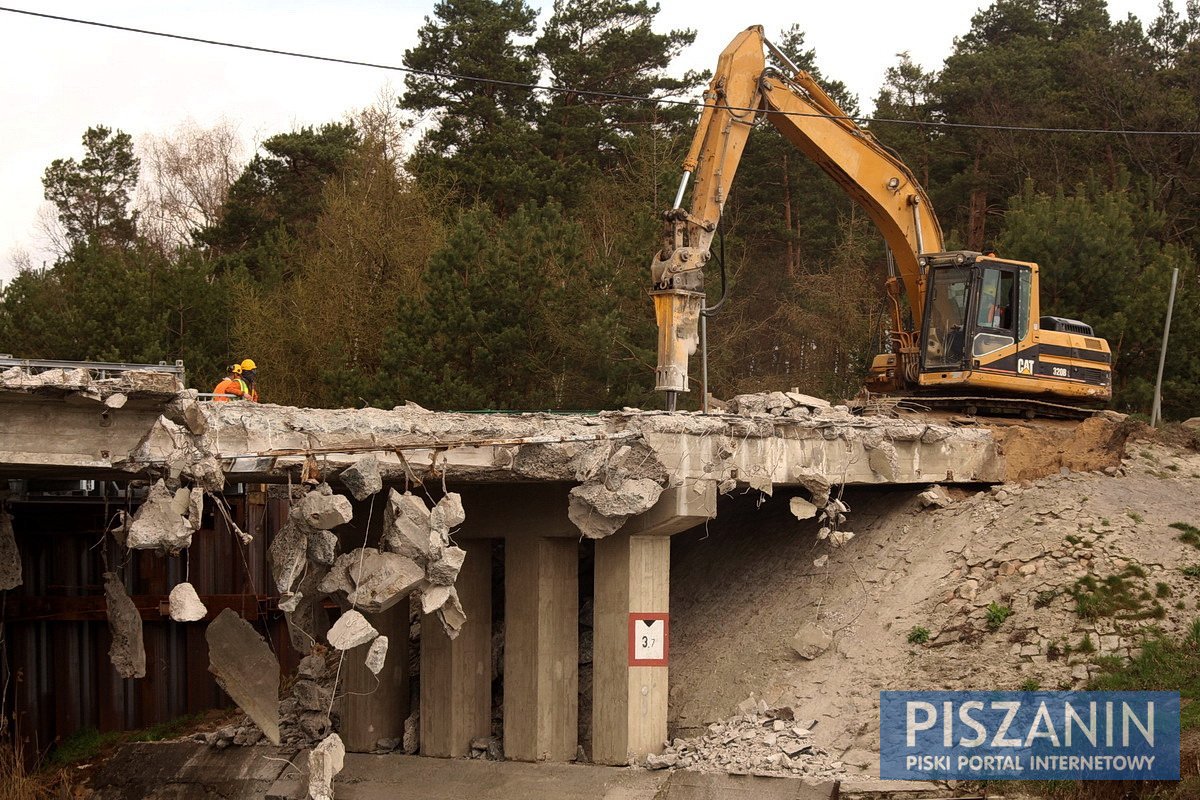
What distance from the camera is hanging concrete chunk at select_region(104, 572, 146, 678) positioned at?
A: 1311 centimetres

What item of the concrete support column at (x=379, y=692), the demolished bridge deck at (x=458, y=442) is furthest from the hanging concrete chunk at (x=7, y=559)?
the concrete support column at (x=379, y=692)

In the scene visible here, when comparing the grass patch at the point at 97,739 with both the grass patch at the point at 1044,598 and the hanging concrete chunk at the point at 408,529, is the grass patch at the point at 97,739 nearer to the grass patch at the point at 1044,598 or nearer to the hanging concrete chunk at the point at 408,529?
the hanging concrete chunk at the point at 408,529

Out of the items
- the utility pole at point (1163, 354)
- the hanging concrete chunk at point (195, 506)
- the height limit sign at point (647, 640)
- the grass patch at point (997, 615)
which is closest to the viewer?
the hanging concrete chunk at point (195, 506)

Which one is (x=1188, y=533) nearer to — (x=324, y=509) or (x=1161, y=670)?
(x=1161, y=670)

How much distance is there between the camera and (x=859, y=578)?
16.7 metres

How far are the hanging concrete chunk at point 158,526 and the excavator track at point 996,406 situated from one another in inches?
416

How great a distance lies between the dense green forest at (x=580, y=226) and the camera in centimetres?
2375

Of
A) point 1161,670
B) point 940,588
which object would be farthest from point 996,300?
point 1161,670

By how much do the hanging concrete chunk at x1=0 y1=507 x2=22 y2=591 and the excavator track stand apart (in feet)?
36.1

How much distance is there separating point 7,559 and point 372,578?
5181 millimetres

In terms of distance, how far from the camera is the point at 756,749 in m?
14.0

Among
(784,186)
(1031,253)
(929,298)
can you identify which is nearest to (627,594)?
(929,298)

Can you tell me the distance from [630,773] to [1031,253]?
1526 cm

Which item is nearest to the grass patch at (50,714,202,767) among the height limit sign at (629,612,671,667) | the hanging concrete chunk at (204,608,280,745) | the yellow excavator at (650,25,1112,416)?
the hanging concrete chunk at (204,608,280,745)
